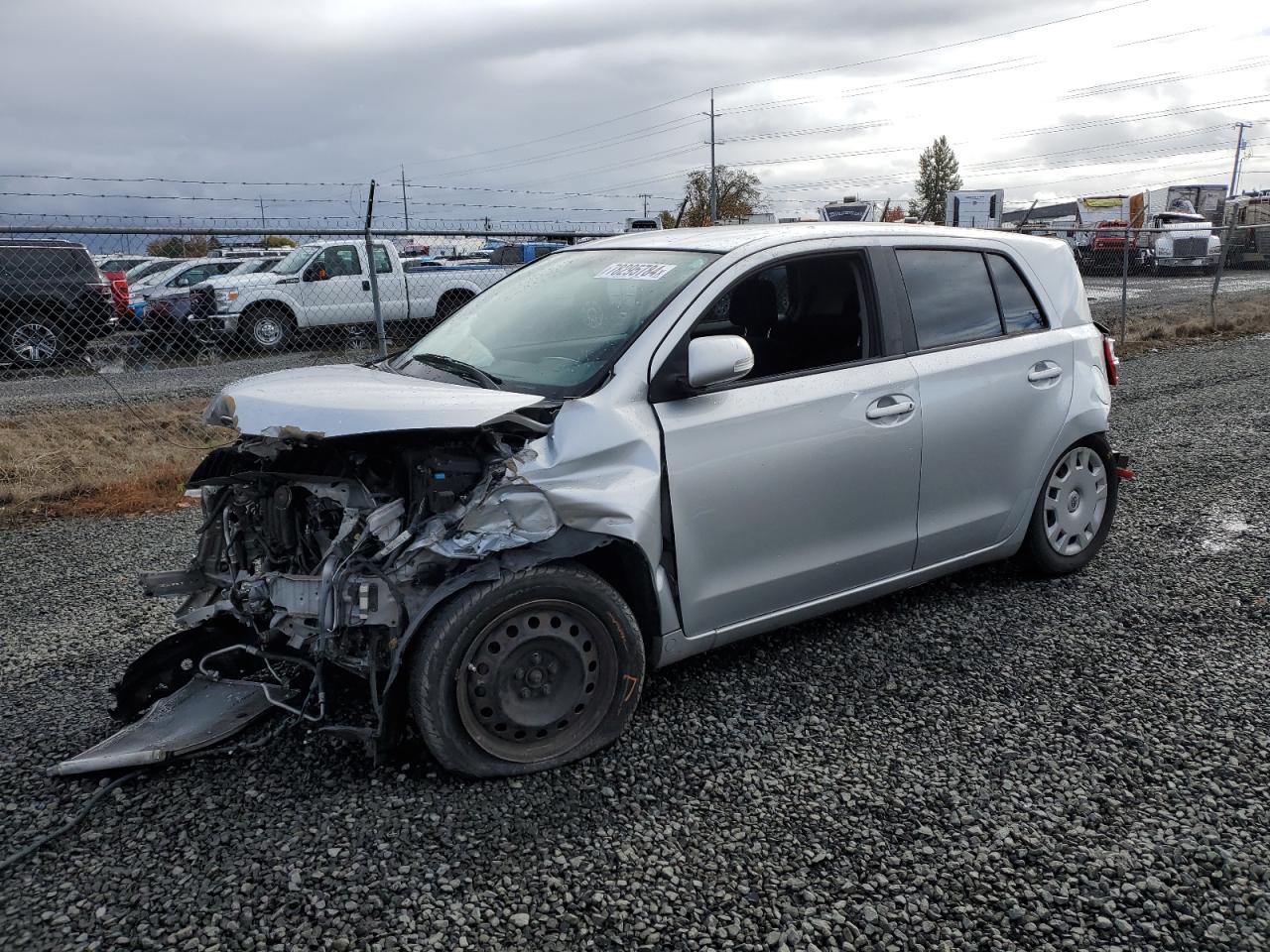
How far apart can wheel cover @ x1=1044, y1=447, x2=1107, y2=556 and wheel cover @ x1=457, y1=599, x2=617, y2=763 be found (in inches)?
100

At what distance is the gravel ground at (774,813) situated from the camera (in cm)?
258

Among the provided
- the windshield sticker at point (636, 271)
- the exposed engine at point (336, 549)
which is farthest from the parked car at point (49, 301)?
the windshield sticker at point (636, 271)

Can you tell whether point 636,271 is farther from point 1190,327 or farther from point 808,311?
point 1190,327

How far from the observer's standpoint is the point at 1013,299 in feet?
15.2

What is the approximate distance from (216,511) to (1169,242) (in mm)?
30746

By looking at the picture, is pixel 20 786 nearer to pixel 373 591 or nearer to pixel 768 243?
pixel 373 591

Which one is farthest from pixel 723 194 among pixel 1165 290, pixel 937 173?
pixel 1165 290

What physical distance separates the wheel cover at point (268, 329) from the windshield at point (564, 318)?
10.2 meters

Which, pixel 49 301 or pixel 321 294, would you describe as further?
pixel 321 294

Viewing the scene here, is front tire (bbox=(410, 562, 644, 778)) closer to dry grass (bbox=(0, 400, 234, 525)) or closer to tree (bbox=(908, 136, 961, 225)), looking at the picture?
dry grass (bbox=(0, 400, 234, 525))

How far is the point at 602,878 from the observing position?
2.76 meters

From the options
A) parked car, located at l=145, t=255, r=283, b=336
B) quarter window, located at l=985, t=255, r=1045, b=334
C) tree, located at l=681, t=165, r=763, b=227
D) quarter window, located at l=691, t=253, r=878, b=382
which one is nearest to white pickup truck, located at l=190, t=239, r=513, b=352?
parked car, located at l=145, t=255, r=283, b=336

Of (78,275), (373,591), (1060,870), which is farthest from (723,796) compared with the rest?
(78,275)

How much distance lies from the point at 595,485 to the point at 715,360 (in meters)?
0.61
